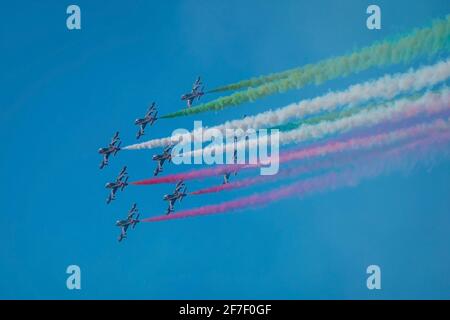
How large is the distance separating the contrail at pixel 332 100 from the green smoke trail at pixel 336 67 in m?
0.30

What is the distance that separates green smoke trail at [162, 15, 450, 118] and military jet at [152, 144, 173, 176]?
1.90 feet

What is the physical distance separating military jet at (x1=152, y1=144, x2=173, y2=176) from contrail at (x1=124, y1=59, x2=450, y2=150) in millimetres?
112

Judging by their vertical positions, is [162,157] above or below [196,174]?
above

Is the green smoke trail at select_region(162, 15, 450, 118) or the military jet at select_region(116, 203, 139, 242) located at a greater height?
the green smoke trail at select_region(162, 15, 450, 118)

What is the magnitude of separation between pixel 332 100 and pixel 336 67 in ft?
1.83

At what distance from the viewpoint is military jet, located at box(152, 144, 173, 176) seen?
20000mm

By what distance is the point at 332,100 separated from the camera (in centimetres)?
1917

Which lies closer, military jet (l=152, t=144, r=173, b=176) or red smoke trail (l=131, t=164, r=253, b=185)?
red smoke trail (l=131, t=164, r=253, b=185)

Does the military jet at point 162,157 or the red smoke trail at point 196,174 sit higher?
the military jet at point 162,157

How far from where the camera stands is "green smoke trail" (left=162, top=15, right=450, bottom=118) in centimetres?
1814

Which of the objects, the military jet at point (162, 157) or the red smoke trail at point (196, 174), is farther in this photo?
the military jet at point (162, 157)

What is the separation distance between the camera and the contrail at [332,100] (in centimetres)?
1838

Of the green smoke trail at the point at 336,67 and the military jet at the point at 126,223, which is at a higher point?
the green smoke trail at the point at 336,67
